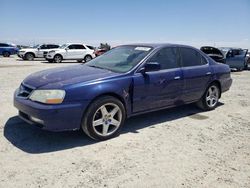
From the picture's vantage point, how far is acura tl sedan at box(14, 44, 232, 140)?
4.04m

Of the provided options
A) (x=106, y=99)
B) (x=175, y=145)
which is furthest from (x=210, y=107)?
(x=106, y=99)

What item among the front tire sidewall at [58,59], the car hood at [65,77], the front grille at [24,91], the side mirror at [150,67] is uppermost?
the side mirror at [150,67]

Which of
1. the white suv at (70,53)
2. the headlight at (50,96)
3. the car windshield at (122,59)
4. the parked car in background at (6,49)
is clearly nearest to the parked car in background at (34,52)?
the white suv at (70,53)

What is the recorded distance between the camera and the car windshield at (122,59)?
4973 millimetres

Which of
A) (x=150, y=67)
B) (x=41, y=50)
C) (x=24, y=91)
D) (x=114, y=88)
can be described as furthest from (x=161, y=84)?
(x=41, y=50)

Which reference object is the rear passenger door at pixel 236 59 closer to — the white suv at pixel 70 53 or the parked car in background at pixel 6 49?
the white suv at pixel 70 53

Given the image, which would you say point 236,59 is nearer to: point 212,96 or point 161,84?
point 212,96

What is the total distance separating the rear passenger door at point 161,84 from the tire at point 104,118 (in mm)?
406

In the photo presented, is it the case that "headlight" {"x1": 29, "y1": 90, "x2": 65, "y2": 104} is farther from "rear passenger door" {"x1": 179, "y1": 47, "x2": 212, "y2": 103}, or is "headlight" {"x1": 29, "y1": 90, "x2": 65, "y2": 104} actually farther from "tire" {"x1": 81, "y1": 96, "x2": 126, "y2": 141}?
"rear passenger door" {"x1": 179, "y1": 47, "x2": 212, "y2": 103}

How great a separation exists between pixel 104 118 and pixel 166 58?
6.27ft

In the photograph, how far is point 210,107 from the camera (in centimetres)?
658

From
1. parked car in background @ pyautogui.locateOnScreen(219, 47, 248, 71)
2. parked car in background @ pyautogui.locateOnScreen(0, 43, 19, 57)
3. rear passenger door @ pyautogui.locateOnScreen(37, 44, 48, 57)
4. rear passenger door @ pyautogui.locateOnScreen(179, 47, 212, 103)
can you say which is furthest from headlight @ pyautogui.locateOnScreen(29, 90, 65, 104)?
parked car in background @ pyautogui.locateOnScreen(0, 43, 19, 57)

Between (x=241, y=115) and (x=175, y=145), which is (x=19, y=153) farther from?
(x=241, y=115)

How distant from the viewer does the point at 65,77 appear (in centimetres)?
445
